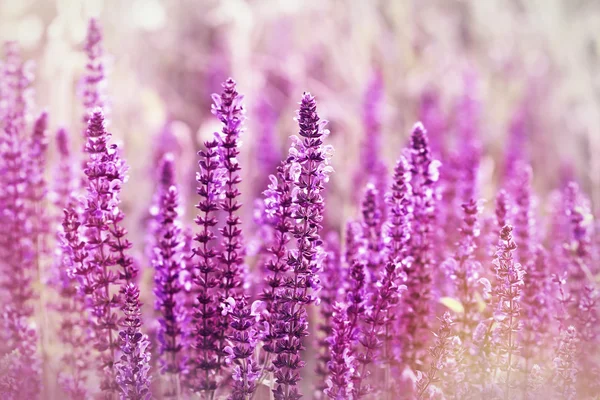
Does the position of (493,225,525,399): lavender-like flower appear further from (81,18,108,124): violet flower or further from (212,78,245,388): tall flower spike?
(81,18,108,124): violet flower

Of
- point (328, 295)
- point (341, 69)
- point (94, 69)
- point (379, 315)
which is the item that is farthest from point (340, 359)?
point (341, 69)

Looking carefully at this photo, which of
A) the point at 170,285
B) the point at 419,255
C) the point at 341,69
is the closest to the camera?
the point at 170,285

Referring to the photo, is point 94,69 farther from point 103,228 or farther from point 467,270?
point 467,270

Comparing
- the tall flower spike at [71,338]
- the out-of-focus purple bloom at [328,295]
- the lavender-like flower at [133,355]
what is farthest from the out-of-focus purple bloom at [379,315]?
the tall flower spike at [71,338]

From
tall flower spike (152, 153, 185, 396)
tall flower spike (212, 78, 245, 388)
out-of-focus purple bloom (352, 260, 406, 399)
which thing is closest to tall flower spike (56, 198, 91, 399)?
tall flower spike (152, 153, 185, 396)

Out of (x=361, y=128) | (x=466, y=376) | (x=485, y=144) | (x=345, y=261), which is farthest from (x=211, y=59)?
(x=466, y=376)

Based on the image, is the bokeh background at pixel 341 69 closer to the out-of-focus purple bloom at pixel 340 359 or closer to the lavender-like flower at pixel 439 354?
the lavender-like flower at pixel 439 354

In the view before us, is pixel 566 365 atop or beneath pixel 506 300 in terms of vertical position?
beneath
